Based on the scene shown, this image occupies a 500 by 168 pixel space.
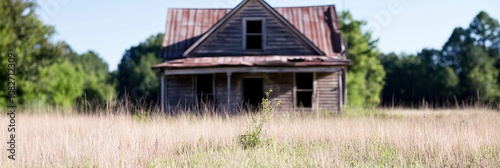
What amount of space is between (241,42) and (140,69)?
3774cm

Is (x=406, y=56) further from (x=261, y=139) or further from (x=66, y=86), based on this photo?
(x=261, y=139)

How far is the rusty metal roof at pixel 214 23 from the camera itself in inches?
774

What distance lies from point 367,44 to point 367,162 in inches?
1338

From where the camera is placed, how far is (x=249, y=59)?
715 inches

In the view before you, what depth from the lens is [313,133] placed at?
8.80 m

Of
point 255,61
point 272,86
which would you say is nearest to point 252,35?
point 272,86

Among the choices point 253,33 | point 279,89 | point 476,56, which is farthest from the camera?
point 476,56

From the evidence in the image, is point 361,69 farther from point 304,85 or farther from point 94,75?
point 94,75

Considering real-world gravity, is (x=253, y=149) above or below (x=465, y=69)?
below

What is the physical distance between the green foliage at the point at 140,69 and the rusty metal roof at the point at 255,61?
99.3ft

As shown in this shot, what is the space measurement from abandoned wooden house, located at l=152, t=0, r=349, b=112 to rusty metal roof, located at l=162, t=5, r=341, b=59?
0.13 feet

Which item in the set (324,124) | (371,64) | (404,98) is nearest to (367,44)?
(371,64)

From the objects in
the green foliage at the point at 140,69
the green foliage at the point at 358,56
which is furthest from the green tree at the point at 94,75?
the green foliage at the point at 358,56

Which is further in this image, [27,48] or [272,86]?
[27,48]
